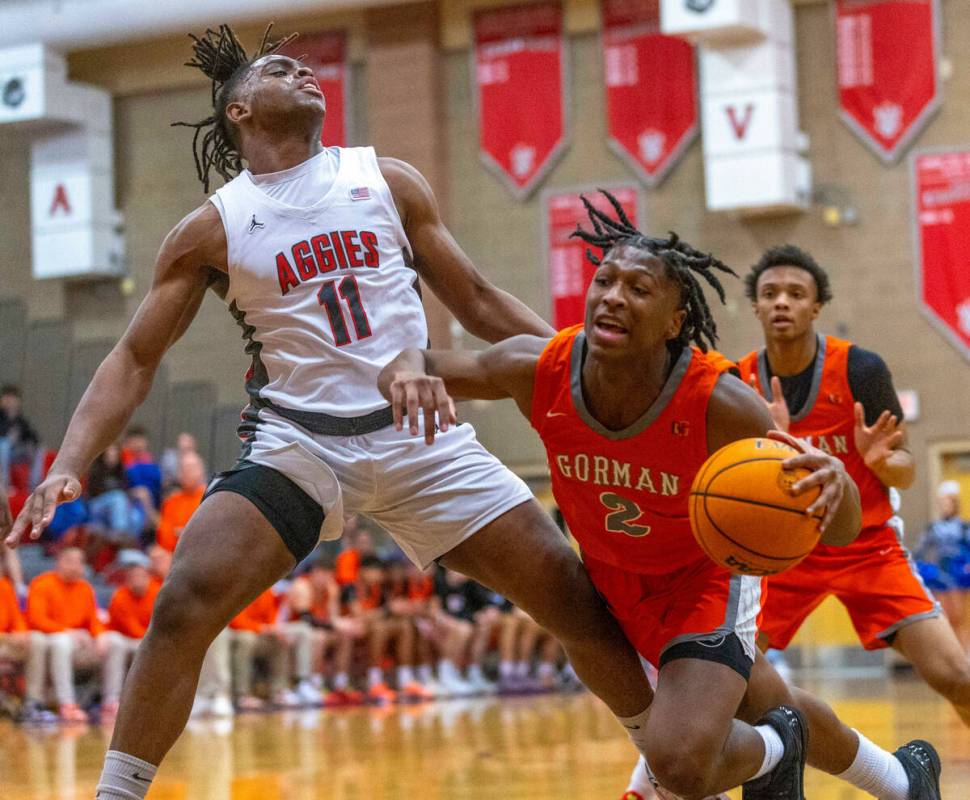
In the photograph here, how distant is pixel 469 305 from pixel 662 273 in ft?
2.46

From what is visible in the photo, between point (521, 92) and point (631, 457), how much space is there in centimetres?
1395

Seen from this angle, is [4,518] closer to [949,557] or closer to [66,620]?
[66,620]

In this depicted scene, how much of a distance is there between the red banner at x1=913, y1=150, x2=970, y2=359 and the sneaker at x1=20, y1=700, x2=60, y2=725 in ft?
31.3

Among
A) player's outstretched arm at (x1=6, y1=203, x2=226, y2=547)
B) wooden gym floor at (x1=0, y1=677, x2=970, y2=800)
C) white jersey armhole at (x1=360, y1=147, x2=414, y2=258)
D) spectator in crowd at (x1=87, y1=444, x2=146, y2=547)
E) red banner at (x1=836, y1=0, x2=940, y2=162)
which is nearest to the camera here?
player's outstretched arm at (x1=6, y1=203, x2=226, y2=547)

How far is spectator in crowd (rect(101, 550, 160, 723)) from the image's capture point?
12008 millimetres

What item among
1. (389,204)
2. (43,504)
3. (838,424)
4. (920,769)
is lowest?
(920,769)

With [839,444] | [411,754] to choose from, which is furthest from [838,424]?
[411,754]

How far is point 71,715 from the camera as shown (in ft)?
38.2

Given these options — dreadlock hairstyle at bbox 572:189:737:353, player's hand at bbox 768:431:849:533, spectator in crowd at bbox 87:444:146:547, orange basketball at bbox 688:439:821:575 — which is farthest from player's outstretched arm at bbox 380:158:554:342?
spectator in crowd at bbox 87:444:146:547

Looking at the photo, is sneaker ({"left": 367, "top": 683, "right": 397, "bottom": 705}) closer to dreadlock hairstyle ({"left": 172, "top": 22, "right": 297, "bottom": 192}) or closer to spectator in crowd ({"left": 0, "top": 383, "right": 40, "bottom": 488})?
spectator in crowd ({"left": 0, "top": 383, "right": 40, "bottom": 488})

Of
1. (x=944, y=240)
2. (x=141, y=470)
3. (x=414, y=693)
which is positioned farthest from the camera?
(x=944, y=240)

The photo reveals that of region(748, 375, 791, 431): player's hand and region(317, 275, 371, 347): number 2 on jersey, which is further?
region(748, 375, 791, 431): player's hand

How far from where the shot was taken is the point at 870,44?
16156 mm

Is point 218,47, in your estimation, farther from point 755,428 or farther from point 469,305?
point 755,428
